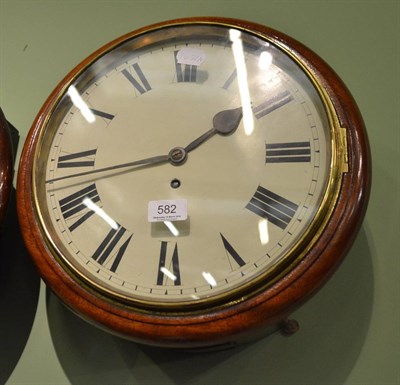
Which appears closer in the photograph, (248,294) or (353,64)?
(248,294)

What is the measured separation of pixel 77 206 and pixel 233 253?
245 millimetres

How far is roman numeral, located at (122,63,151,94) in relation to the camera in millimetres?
791

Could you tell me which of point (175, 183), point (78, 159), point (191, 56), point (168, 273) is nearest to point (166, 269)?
point (168, 273)

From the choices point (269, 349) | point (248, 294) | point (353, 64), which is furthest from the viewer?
point (353, 64)

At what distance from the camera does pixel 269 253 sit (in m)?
0.61

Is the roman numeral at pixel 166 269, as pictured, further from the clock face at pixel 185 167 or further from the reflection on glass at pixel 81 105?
the reflection on glass at pixel 81 105

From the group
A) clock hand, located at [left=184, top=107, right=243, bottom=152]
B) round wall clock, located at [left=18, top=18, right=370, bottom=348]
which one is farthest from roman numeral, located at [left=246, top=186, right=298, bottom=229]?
clock hand, located at [left=184, top=107, right=243, bottom=152]

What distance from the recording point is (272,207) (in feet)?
2.10

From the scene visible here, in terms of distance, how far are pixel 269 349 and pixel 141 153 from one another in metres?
0.33

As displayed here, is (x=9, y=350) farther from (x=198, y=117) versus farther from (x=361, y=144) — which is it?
(x=361, y=144)

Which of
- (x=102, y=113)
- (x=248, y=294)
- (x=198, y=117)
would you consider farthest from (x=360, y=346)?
(x=102, y=113)

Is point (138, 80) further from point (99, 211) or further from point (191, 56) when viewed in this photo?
point (99, 211)

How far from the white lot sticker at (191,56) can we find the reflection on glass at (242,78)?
52 mm

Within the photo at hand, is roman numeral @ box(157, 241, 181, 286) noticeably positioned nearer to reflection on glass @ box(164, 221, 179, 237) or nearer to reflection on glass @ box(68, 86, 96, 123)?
reflection on glass @ box(164, 221, 179, 237)
